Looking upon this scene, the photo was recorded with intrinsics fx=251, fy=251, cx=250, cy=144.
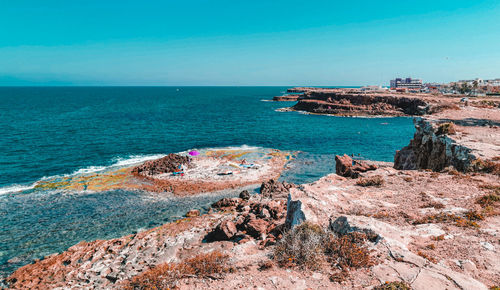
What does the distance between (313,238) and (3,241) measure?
20.9 m

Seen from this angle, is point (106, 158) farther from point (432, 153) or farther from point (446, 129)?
point (446, 129)

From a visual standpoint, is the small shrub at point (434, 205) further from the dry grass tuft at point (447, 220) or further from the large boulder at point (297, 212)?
the large boulder at point (297, 212)

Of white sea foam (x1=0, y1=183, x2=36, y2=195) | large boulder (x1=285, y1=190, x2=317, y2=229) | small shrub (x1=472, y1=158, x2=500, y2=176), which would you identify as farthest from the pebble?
white sea foam (x1=0, y1=183, x2=36, y2=195)

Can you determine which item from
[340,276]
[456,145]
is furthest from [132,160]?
[456,145]

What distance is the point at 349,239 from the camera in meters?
8.87

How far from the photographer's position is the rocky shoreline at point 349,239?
753 centimetres

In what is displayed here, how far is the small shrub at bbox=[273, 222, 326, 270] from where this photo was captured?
8289 millimetres

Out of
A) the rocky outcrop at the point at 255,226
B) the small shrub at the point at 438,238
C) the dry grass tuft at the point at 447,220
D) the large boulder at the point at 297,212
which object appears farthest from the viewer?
the rocky outcrop at the point at 255,226

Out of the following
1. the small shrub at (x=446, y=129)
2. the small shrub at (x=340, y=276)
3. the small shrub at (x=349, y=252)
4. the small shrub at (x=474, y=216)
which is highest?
the small shrub at (x=446, y=129)

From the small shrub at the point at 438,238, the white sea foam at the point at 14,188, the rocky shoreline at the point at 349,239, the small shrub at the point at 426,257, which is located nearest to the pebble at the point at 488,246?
the rocky shoreline at the point at 349,239

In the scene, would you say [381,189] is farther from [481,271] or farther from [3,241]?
[3,241]

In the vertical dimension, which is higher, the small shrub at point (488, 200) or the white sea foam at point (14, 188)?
the small shrub at point (488, 200)

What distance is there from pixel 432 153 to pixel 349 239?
55.9ft

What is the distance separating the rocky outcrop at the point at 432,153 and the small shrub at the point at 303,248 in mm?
12377
